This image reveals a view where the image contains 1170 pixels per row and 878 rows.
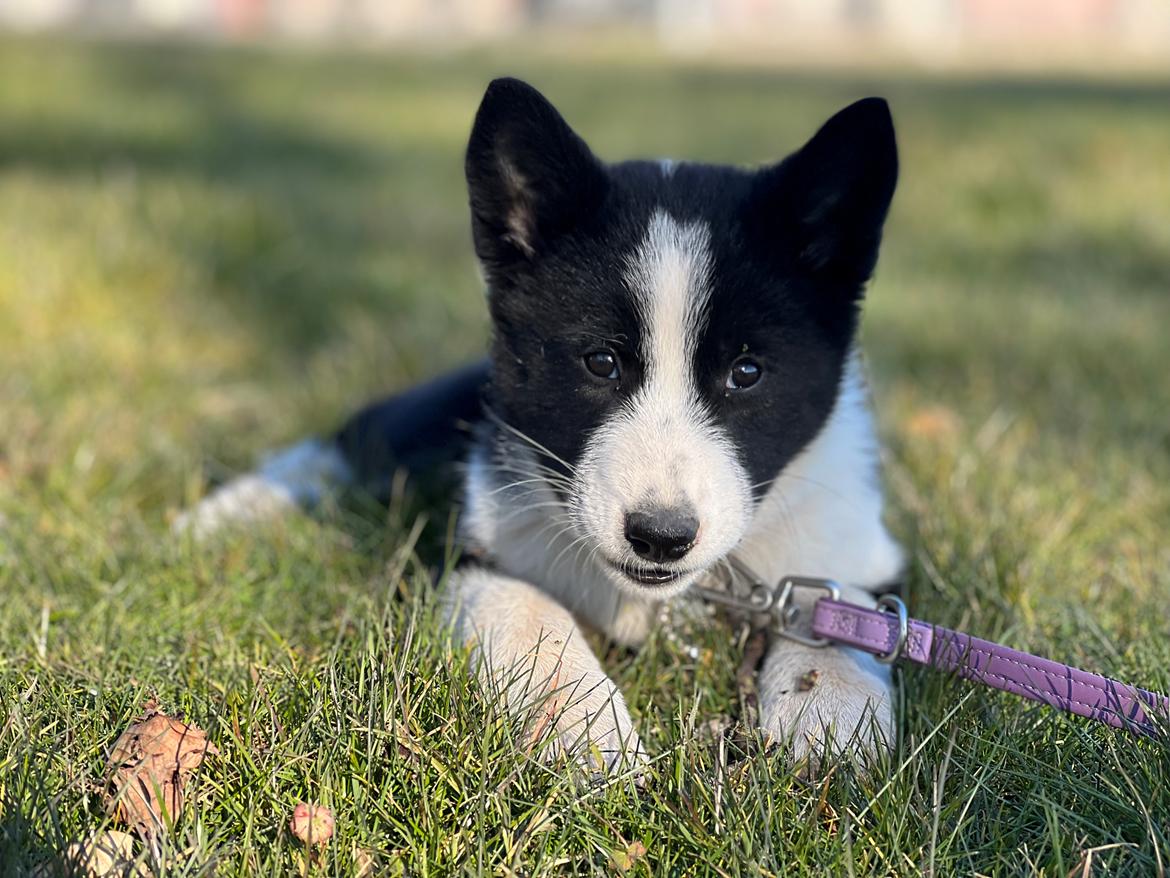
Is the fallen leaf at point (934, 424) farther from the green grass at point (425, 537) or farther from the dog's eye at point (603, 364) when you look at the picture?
the dog's eye at point (603, 364)

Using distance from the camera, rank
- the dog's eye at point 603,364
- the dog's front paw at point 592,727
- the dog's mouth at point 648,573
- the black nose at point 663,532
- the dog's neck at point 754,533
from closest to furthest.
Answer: the dog's front paw at point 592,727 → the black nose at point 663,532 → the dog's mouth at point 648,573 → the dog's eye at point 603,364 → the dog's neck at point 754,533

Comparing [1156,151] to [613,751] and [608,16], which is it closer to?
[613,751]

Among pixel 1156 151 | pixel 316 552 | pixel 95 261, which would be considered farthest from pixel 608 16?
pixel 316 552

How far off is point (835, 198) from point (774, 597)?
0.88 m

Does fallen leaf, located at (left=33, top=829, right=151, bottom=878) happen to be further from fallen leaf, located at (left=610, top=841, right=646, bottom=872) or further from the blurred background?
the blurred background

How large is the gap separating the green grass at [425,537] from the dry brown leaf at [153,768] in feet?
0.14

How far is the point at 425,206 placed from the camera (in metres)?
7.96

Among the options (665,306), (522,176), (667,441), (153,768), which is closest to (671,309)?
(665,306)

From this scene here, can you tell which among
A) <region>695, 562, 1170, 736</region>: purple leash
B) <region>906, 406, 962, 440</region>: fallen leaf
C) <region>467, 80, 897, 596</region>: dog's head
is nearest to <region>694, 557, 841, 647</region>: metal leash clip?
<region>695, 562, 1170, 736</region>: purple leash

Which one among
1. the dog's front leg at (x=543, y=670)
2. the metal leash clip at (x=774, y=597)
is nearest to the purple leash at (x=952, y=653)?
the metal leash clip at (x=774, y=597)

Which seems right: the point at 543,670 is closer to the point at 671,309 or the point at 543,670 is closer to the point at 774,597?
the point at 774,597

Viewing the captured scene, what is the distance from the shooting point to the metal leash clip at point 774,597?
8.35 feet

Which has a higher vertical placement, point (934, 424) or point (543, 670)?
point (543, 670)

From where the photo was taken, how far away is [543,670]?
230 centimetres
